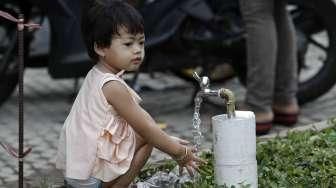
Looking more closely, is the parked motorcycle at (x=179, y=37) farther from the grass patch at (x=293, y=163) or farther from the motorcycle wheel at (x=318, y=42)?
the grass patch at (x=293, y=163)

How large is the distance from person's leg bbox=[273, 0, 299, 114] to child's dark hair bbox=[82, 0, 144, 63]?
7.14 feet

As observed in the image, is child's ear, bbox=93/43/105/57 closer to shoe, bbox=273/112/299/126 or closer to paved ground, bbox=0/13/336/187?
paved ground, bbox=0/13/336/187

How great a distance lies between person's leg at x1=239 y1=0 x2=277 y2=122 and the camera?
18.0 ft

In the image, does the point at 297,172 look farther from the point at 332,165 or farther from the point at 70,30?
the point at 70,30

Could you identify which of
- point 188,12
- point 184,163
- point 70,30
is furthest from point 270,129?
point 184,163

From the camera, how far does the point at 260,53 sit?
5520 millimetres

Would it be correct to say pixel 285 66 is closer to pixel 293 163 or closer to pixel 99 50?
pixel 293 163

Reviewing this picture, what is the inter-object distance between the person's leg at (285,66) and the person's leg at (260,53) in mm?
220

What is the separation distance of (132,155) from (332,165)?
98 cm

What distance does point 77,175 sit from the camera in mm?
3695

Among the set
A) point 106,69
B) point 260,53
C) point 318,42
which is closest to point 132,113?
point 106,69

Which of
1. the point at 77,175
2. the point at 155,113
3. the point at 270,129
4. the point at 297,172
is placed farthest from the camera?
the point at 155,113

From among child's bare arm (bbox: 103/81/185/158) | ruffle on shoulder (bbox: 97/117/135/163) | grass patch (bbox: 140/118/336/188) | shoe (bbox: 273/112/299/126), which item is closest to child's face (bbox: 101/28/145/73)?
child's bare arm (bbox: 103/81/185/158)

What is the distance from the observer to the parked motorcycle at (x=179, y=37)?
5.78 m
